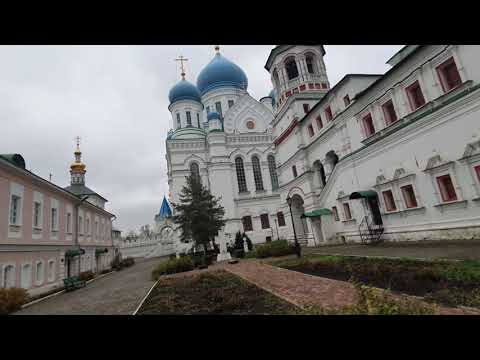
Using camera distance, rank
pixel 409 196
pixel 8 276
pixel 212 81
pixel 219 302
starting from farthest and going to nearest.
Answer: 1. pixel 212 81
2. pixel 409 196
3. pixel 8 276
4. pixel 219 302

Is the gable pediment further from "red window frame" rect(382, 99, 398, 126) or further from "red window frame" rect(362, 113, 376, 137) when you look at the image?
"red window frame" rect(382, 99, 398, 126)

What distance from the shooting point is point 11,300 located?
10492 millimetres

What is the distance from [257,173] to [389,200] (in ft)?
80.1

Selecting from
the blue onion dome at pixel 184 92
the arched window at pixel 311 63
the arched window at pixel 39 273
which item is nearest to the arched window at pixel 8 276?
the arched window at pixel 39 273

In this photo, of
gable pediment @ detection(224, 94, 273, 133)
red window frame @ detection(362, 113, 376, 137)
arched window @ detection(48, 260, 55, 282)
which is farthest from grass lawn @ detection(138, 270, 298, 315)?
gable pediment @ detection(224, 94, 273, 133)

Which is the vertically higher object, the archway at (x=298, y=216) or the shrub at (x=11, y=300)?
the archway at (x=298, y=216)

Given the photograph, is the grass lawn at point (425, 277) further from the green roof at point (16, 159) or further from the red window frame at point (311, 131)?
the green roof at point (16, 159)

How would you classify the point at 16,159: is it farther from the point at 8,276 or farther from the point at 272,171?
the point at 272,171

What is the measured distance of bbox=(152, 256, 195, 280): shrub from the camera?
18122 mm

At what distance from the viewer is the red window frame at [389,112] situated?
52.7ft

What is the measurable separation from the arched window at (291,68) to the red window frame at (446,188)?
682 inches

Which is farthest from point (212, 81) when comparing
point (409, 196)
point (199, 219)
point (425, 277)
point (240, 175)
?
point (425, 277)

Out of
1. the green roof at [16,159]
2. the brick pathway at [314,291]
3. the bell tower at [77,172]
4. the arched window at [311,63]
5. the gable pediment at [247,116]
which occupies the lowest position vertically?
the brick pathway at [314,291]

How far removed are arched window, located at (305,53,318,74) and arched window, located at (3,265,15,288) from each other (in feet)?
85.3
